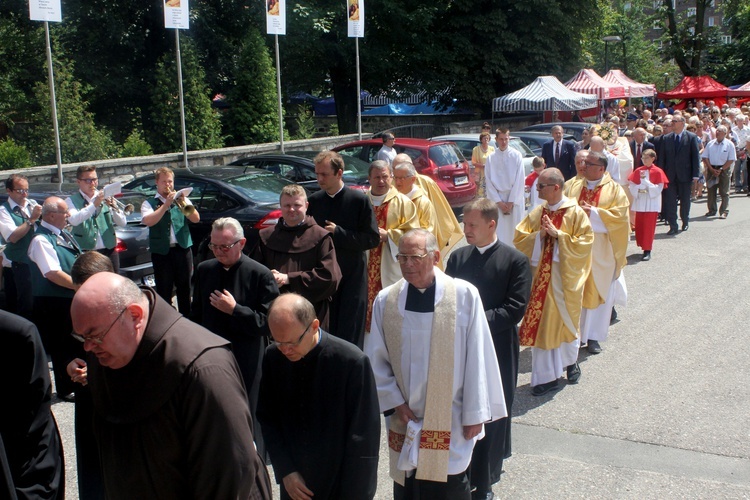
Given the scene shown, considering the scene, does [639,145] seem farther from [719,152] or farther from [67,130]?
[67,130]

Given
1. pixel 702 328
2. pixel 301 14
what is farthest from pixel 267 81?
pixel 702 328

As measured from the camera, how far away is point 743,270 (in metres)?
10.8

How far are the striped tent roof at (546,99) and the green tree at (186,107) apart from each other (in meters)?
9.87

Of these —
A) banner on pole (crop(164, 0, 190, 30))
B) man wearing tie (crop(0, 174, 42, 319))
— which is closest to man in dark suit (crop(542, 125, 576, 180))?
banner on pole (crop(164, 0, 190, 30))

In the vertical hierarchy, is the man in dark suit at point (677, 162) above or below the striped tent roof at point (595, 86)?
below

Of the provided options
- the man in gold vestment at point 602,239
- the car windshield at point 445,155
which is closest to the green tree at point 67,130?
the car windshield at point 445,155

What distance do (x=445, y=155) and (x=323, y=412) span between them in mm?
11792

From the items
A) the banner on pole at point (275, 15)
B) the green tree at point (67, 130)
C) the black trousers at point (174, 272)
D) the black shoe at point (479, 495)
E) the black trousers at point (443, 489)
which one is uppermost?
the banner on pole at point (275, 15)

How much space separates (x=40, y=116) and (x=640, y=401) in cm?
1584

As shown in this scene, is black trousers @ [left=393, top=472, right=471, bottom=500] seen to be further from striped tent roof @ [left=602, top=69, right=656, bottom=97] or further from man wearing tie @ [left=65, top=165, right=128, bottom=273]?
striped tent roof @ [left=602, top=69, right=656, bottom=97]

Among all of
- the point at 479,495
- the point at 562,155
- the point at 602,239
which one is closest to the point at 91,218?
the point at 479,495

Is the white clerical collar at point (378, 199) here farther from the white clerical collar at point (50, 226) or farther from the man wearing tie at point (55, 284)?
the white clerical collar at point (50, 226)

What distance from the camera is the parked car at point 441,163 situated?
14.4 m

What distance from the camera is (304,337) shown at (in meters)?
3.23
